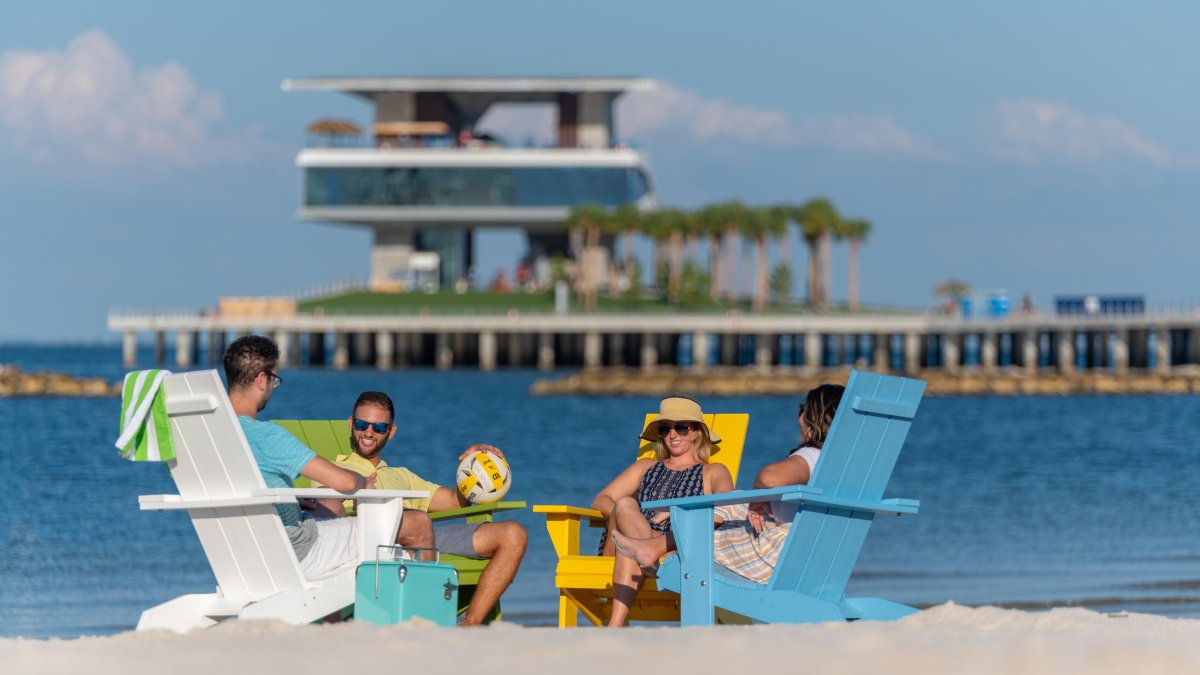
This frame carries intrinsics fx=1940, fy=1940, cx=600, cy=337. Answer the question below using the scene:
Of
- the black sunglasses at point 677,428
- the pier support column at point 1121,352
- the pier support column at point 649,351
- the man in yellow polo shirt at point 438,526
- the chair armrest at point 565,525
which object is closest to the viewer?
the man in yellow polo shirt at point 438,526

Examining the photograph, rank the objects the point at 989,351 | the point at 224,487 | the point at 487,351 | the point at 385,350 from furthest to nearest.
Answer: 1. the point at 385,350
2. the point at 487,351
3. the point at 989,351
4. the point at 224,487

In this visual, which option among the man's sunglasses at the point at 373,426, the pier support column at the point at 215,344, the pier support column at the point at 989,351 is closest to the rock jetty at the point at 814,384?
the pier support column at the point at 989,351

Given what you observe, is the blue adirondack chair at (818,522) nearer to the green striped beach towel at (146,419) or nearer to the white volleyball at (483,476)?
the white volleyball at (483,476)

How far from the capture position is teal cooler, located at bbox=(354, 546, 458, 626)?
20.3ft

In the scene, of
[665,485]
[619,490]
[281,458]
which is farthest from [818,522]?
[281,458]

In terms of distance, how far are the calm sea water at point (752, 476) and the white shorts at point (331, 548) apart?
274 centimetres

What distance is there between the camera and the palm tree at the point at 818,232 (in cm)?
6788

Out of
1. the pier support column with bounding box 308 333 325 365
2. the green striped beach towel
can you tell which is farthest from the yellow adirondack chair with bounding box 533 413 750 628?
the pier support column with bounding box 308 333 325 365

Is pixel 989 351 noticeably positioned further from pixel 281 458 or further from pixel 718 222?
pixel 281 458

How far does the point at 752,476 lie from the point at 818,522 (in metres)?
15.4

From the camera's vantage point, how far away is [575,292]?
6888 centimetres

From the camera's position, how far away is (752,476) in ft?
71.3

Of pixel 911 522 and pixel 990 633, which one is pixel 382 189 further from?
pixel 990 633

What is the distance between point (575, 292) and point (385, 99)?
10.6m
